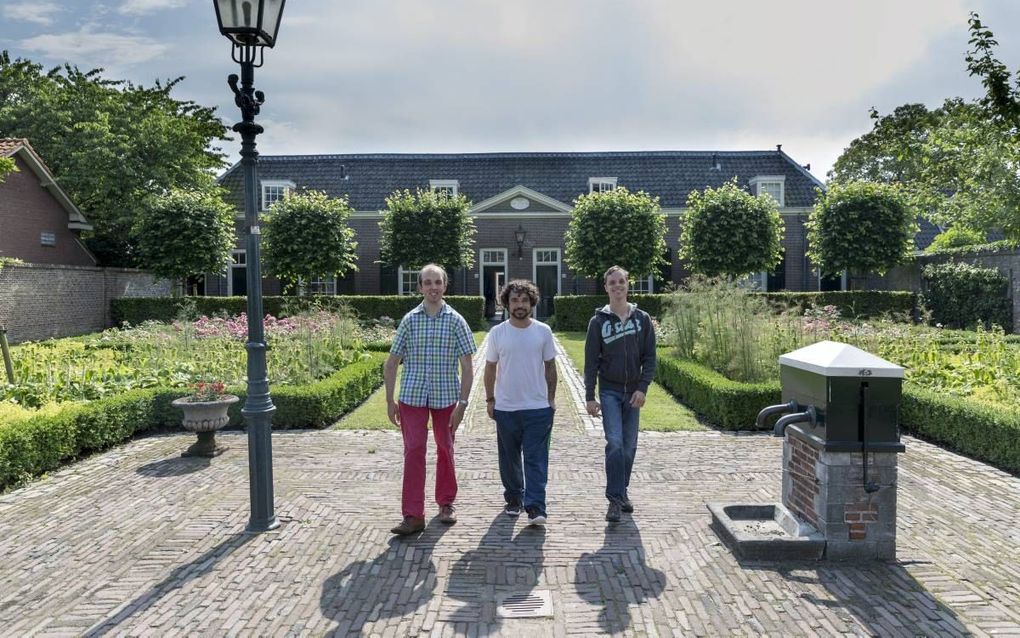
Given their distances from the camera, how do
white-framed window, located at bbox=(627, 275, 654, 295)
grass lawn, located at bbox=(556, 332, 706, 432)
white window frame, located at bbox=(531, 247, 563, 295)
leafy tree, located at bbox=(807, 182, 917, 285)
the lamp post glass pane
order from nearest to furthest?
the lamp post glass pane
grass lawn, located at bbox=(556, 332, 706, 432)
leafy tree, located at bbox=(807, 182, 917, 285)
white-framed window, located at bbox=(627, 275, 654, 295)
white window frame, located at bbox=(531, 247, 563, 295)

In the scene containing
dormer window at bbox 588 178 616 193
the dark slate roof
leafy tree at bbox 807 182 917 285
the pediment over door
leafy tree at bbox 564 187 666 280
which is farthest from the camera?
the dark slate roof

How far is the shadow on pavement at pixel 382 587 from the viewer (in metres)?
3.32

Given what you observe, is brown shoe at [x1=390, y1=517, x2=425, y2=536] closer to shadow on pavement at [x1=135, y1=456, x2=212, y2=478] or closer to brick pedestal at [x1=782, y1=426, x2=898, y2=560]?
brick pedestal at [x1=782, y1=426, x2=898, y2=560]

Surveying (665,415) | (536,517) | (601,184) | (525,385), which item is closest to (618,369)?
(525,385)

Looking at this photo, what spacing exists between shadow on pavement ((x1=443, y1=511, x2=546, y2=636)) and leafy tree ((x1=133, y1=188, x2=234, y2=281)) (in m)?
20.2

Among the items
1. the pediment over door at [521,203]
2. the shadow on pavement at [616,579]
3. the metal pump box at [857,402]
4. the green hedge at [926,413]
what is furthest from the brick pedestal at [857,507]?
the pediment over door at [521,203]

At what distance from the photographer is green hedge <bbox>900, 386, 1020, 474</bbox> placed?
5.95 metres

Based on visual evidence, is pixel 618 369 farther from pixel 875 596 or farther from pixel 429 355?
pixel 875 596

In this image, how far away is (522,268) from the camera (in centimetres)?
2728

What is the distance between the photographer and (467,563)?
3.94m

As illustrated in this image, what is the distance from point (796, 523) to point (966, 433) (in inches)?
137

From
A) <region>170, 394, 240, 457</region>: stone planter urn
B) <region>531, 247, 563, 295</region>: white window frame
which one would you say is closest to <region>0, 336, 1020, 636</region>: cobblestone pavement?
<region>170, 394, 240, 457</region>: stone planter urn

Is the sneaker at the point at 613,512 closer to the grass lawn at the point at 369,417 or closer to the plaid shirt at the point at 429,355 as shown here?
the plaid shirt at the point at 429,355

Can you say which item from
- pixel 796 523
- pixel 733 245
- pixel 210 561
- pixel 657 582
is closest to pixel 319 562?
pixel 210 561
